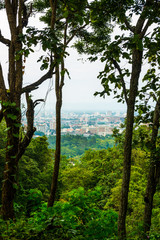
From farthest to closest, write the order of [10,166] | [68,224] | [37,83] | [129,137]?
[129,137]
[37,83]
[10,166]
[68,224]

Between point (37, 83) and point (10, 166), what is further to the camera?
point (37, 83)

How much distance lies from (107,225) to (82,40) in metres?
3.90

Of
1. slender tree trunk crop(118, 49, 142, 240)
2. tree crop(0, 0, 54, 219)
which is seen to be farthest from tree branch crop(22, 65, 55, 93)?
slender tree trunk crop(118, 49, 142, 240)

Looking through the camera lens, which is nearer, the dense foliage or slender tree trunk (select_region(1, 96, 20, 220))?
the dense foliage

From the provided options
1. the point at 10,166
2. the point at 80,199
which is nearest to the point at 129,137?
the point at 80,199

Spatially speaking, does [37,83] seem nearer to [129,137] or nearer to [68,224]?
[129,137]

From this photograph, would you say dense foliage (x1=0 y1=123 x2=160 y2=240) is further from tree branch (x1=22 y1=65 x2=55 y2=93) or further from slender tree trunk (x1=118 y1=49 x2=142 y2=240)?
tree branch (x1=22 y1=65 x2=55 y2=93)

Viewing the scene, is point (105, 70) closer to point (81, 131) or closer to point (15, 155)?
point (15, 155)

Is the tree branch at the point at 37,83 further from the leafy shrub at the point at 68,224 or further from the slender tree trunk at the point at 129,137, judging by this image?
the leafy shrub at the point at 68,224

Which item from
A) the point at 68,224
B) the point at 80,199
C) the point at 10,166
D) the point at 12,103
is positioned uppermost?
Answer: the point at 12,103

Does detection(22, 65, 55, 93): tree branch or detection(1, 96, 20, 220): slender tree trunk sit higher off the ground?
detection(22, 65, 55, 93): tree branch

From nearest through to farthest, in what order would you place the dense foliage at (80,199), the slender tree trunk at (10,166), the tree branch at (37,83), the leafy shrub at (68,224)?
the leafy shrub at (68,224) < the dense foliage at (80,199) < the slender tree trunk at (10,166) < the tree branch at (37,83)

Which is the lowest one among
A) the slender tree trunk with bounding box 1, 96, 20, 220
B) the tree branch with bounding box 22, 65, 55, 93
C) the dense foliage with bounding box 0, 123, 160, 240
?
the dense foliage with bounding box 0, 123, 160, 240

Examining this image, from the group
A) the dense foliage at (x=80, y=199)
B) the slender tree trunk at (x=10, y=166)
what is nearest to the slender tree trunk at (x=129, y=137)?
the dense foliage at (x=80, y=199)
